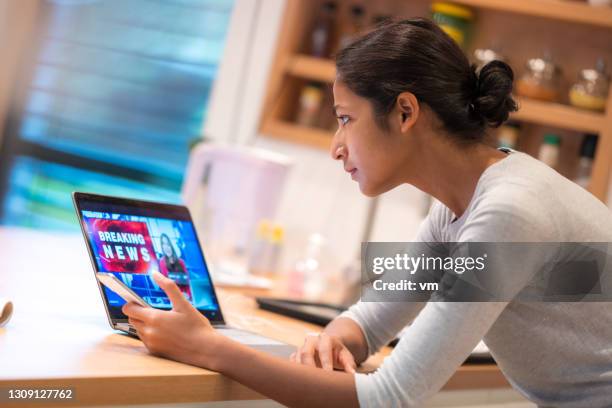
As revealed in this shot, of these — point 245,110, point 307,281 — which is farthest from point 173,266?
point 245,110

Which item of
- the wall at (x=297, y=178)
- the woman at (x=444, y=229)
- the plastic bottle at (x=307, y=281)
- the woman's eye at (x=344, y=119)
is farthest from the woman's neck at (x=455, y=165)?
the wall at (x=297, y=178)

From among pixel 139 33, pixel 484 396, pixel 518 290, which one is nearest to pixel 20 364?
pixel 518 290

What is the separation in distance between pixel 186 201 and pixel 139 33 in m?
1.43

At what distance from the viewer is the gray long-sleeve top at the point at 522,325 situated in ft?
4.06

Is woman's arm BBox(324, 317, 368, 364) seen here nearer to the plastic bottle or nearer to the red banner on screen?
the red banner on screen

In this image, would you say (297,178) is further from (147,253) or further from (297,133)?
(147,253)

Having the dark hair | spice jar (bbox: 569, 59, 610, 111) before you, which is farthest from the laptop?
spice jar (bbox: 569, 59, 610, 111)

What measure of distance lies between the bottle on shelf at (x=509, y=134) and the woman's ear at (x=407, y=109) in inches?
59.1

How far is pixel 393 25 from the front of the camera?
145cm

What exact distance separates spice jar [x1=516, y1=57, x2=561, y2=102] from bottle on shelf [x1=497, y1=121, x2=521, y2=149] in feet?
0.35

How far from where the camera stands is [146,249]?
4.94 feet

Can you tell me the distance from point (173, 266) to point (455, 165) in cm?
50

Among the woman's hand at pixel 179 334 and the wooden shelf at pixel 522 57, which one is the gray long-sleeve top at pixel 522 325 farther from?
the wooden shelf at pixel 522 57

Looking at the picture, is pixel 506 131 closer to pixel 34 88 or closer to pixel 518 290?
pixel 518 290
